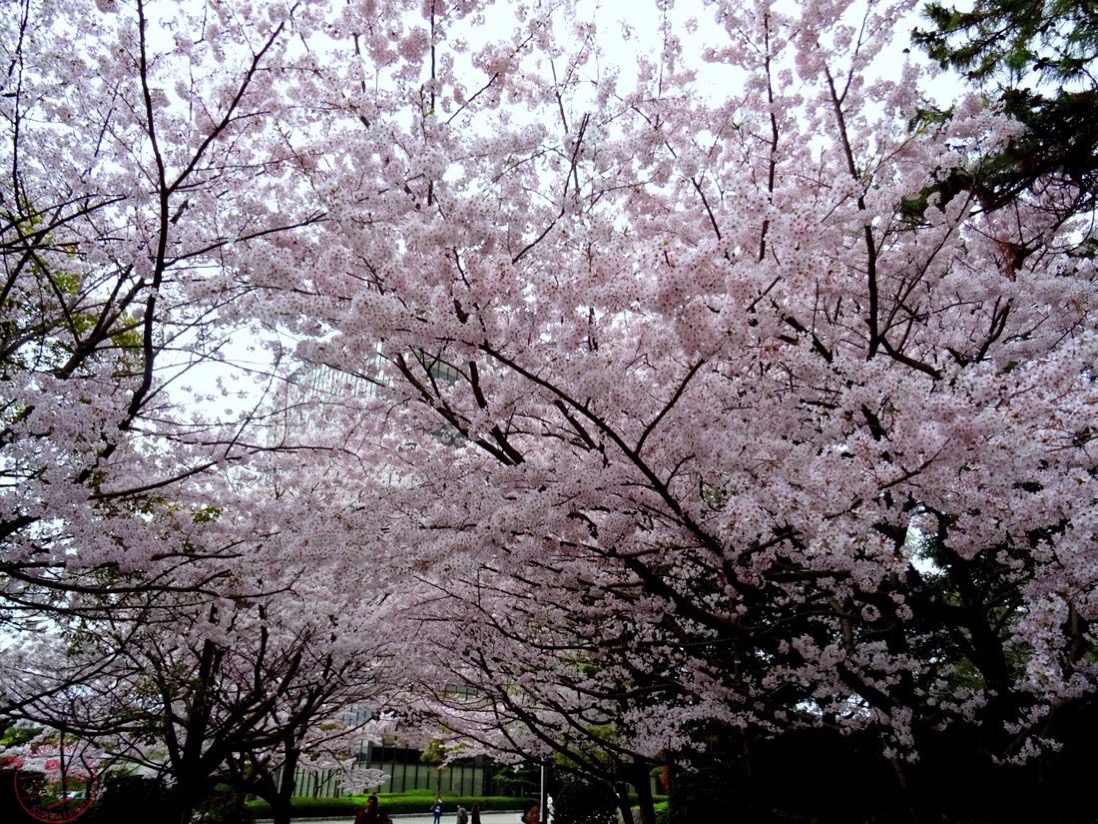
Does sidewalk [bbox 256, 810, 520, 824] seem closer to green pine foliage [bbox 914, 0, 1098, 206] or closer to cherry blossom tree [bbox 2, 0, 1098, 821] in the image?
cherry blossom tree [bbox 2, 0, 1098, 821]

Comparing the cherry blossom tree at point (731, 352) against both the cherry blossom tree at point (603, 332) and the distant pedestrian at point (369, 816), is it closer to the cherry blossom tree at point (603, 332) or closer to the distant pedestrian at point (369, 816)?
the cherry blossom tree at point (603, 332)

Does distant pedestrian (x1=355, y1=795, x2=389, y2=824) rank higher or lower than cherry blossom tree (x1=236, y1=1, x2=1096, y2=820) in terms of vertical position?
lower

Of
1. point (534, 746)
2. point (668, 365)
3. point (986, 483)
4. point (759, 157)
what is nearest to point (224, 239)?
point (668, 365)

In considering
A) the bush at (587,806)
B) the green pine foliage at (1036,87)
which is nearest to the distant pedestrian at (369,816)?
the bush at (587,806)

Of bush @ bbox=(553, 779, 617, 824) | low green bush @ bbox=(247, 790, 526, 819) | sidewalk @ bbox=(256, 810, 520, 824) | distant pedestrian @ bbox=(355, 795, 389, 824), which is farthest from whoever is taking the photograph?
sidewalk @ bbox=(256, 810, 520, 824)

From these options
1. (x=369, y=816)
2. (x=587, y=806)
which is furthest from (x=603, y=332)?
(x=587, y=806)

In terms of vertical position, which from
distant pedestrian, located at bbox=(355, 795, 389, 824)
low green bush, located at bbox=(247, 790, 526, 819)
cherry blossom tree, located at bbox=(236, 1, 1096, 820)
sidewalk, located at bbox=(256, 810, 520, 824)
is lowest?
sidewalk, located at bbox=(256, 810, 520, 824)

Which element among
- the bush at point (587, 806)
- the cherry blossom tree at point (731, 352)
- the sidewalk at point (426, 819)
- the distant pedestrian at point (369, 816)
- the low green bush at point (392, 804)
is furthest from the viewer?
the sidewalk at point (426, 819)

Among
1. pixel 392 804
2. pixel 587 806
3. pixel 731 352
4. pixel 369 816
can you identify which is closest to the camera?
pixel 731 352

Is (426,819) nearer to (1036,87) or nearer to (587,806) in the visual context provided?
(587,806)

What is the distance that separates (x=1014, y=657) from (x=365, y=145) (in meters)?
15.0

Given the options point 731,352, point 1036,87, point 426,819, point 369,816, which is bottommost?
point 426,819

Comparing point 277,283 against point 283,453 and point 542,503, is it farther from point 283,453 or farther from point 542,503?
point 283,453

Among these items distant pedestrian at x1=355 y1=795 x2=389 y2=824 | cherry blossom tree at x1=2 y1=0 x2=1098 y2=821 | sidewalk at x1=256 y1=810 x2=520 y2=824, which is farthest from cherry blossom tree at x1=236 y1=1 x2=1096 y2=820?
sidewalk at x1=256 y1=810 x2=520 y2=824
